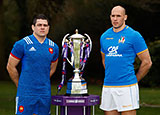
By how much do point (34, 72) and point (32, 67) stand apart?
0.08 m

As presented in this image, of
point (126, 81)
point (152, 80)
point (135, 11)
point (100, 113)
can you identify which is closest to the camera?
point (126, 81)

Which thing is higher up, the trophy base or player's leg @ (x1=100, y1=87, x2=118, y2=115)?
the trophy base

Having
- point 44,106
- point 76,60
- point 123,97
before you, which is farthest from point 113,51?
point 44,106

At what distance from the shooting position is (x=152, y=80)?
19891 millimetres

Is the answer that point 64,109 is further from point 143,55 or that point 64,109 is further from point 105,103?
point 143,55

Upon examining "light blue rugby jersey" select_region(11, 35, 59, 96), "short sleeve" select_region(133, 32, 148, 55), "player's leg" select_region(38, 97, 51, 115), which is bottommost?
"player's leg" select_region(38, 97, 51, 115)

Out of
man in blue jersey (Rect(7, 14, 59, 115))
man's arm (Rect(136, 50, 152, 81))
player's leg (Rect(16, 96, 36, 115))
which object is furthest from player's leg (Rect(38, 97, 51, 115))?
man's arm (Rect(136, 50, 152, 81))

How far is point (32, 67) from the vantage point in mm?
6121

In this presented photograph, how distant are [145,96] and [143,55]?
9868 millimetres

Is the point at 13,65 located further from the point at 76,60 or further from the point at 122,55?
the point at 122,55

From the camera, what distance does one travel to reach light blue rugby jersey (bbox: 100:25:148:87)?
5.98 m

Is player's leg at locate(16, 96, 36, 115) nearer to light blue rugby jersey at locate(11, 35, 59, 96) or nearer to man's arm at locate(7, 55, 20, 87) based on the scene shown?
light blue rugby jersey at locate(11, 35, 59, 96)

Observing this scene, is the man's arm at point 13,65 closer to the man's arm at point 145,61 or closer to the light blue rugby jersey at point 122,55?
the light blue rugby jersey at point 122,55

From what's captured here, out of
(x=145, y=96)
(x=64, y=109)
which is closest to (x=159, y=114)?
(x=145, y=96)
